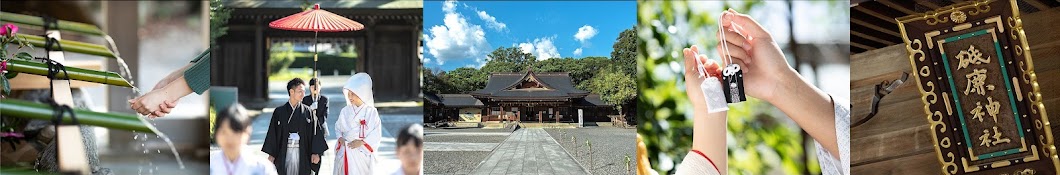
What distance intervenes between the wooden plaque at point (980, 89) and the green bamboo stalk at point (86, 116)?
10.6 feet

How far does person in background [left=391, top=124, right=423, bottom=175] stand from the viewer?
143 inches

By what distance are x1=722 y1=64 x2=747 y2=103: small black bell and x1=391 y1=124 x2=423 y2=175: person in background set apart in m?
1.43

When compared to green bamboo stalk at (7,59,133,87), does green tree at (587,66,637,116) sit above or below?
below

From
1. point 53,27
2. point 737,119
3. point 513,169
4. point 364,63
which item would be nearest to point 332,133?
point 364,63

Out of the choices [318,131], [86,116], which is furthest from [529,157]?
[86,116]

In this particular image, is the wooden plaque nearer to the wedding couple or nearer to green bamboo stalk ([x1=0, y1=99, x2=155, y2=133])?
the wedding couple

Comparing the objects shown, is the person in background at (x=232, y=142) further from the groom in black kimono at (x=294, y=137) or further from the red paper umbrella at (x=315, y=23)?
the red paper umbrella at (x=315, y=23)

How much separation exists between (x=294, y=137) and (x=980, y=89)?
123 inches

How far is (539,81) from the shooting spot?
12.7ft

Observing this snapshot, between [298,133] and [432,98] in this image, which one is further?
[432,98]

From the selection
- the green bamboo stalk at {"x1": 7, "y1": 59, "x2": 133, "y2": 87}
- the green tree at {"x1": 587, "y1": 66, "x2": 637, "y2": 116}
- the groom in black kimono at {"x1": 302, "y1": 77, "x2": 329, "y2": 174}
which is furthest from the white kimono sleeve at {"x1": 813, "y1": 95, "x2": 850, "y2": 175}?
the green bamboo stalk at {"x1": 7, "y1": 59, "x2": 133, "y2": 87}

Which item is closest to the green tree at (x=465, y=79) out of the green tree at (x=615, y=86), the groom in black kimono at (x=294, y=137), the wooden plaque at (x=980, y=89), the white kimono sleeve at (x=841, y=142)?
the green tree at (x=615, y=86)

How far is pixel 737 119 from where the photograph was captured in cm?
394

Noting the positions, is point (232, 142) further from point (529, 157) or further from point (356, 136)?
point (529, 157)
